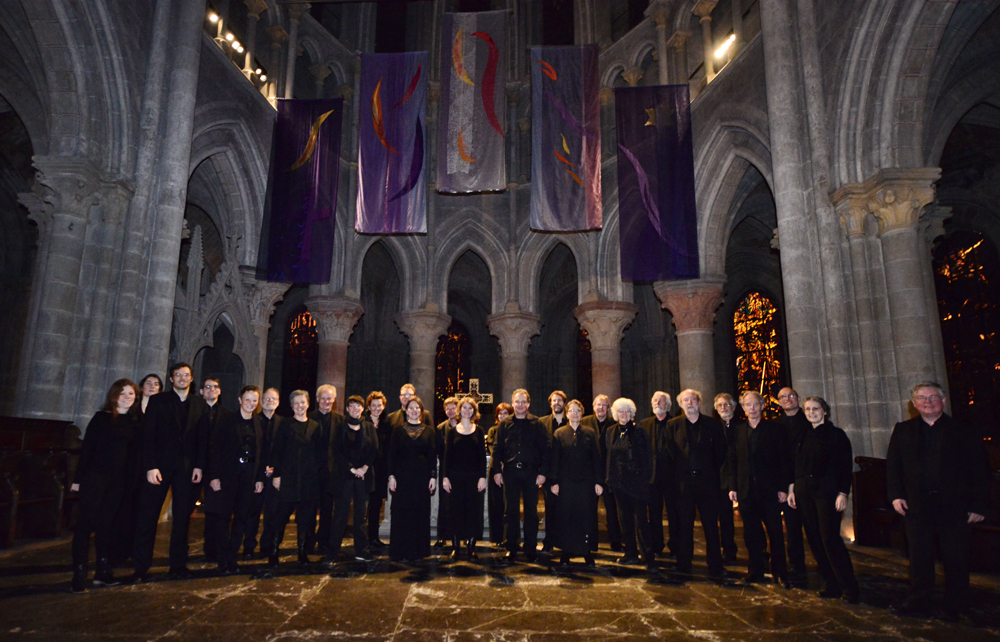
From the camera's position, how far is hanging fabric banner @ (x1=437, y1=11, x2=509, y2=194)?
11930mm

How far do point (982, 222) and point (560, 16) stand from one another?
37.4 ft

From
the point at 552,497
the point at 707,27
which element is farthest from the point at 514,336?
the point at 552,497

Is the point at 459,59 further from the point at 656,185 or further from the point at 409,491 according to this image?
the point at 409,491

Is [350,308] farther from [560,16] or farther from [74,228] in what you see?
[560,16]

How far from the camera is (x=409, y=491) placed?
5281 millimetres

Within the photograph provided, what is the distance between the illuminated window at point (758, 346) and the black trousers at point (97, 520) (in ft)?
47.6

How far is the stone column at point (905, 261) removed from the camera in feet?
22.4

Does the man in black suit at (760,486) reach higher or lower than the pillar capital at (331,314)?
lower

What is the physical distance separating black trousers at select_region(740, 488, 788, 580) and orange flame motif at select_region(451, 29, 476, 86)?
33.8ft

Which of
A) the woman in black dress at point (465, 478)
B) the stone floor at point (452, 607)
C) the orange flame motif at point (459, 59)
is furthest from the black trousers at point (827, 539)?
the orange flame motif at point (459, 59)

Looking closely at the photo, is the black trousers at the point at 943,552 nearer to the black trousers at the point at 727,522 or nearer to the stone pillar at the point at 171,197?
the black trousers at the point at 727,522

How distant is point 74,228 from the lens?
747 cm

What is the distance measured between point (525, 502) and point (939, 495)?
3105 mm

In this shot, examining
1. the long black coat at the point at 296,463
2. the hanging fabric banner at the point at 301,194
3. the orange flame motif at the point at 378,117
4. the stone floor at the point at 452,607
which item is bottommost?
the stone floor at the point at 452,607
